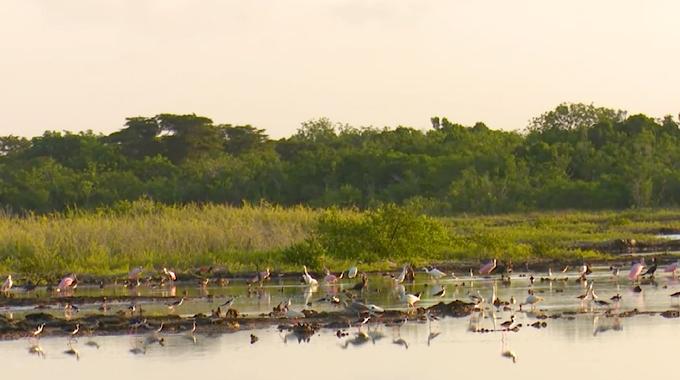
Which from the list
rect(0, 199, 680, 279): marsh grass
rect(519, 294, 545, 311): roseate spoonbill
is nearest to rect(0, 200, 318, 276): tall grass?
rect(0, 199, 680, 279): marsh grass

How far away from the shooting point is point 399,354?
14.8m

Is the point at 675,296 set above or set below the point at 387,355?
above

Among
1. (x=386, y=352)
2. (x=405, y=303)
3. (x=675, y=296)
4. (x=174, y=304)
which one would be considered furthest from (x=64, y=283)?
(x=675, y=296)

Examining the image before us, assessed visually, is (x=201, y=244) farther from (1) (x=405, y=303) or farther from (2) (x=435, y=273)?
(1) (x=405, y=303)

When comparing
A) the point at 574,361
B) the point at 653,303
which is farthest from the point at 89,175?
the point at 574,361

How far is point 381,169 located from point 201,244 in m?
29.8

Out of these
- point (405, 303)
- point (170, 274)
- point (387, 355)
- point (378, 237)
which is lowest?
point (387, 355)

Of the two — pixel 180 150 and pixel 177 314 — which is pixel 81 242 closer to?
pixel 177 314

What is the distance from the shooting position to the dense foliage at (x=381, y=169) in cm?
5347

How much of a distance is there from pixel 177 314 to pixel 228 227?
12.4 meters

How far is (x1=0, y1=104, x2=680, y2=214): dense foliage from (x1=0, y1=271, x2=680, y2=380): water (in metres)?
35.2

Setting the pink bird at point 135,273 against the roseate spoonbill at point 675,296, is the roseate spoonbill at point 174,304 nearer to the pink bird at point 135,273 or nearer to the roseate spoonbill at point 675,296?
the pink bird at point 135,273

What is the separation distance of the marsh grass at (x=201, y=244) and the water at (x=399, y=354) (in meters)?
10.5

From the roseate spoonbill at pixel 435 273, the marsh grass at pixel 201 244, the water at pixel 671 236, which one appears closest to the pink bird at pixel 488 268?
the roseate spoonbill at pixel 435 273
